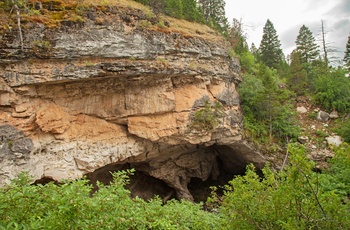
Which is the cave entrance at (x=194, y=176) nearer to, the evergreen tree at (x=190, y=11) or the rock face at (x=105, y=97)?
the rock face at (x=105, y=97)

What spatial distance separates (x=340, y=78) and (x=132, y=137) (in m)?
19.4

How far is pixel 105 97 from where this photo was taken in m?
12.5

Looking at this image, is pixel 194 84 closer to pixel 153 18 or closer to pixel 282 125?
pixel 153 18

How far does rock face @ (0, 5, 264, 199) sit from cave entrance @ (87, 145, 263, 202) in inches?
29.7

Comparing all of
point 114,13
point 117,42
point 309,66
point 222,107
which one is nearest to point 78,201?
point 117,42

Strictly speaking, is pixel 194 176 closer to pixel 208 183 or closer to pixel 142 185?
pixel 208 183

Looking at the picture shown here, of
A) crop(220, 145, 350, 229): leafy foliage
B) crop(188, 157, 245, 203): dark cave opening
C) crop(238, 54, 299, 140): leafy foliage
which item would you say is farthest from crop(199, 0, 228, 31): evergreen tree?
crop(220, 145, 350, 229): leafy foliage

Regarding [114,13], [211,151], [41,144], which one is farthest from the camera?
[211,151]

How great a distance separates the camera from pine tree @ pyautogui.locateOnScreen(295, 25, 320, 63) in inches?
1087

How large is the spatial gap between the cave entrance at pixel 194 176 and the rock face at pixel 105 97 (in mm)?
754

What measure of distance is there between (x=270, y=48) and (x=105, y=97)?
80.4 ft

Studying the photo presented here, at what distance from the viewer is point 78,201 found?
3537 mm

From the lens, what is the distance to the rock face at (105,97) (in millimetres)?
9906

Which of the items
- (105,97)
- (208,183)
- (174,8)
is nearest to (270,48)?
(174,8)
